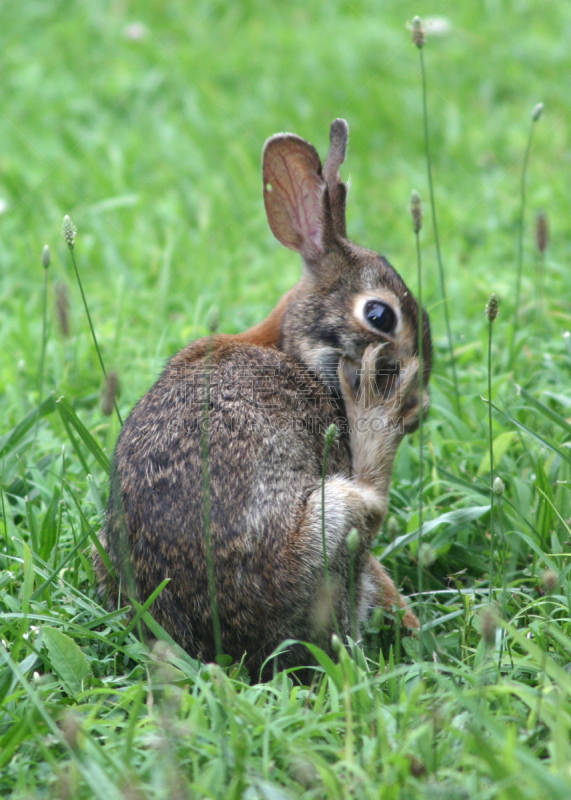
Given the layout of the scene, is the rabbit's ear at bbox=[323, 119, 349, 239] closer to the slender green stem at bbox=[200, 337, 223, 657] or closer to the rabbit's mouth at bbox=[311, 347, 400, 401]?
the rabbit's mouth at bbox=[311, 347, 400, 401]

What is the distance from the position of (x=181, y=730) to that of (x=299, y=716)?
34 centimetres

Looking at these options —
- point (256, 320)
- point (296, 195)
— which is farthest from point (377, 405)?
point (256, 320)

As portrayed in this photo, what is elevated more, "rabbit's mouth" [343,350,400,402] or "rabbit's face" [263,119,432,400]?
"rabbit's face" [263,119,432,400]

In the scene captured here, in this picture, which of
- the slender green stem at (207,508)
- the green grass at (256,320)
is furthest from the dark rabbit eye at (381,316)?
the slender green stem at (207,508)

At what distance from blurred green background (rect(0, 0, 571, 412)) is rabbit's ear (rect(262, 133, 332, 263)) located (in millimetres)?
998

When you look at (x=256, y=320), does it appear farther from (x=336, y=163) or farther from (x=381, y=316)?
(x=381, y=316)

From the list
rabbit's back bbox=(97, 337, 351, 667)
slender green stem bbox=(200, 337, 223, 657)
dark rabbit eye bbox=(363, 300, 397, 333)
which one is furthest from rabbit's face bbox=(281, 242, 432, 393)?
slender green stem bbox=(200, 337, 223, 657)

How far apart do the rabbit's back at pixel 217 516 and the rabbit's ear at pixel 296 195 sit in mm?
939

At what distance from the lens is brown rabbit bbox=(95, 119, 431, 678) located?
288 centimetres

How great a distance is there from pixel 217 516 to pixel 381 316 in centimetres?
108

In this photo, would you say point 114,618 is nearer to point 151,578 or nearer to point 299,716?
point 151,578

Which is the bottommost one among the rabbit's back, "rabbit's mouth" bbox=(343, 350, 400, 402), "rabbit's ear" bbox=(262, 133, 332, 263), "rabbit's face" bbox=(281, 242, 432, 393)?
the rabbit's back

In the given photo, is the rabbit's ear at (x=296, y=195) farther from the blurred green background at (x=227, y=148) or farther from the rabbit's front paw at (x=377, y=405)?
the blurred green background at (x=227, y=148)

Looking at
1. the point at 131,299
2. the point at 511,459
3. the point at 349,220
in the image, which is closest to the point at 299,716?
the point at 511,459
